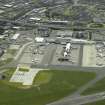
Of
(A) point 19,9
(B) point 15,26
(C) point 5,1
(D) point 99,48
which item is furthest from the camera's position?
(C) point 5,1

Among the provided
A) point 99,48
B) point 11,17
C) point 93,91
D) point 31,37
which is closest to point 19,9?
point 11,17

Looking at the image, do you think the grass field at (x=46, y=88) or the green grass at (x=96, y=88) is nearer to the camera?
the grass field at (x=46, y=88)

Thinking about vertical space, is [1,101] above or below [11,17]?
below

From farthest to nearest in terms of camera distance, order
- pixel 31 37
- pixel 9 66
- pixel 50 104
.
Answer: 1. pixel 31 37
2. pixel 9 66
3. pixel 50 104

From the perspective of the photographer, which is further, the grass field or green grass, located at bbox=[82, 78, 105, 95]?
green grass, located at bbox=[82, 78, 105, 95]

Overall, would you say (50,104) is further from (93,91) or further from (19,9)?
(19,9)

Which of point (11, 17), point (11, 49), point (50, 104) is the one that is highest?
Result: point (11, 17)

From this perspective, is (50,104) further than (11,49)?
No

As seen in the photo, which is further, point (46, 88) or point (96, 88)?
point (46, 88)
